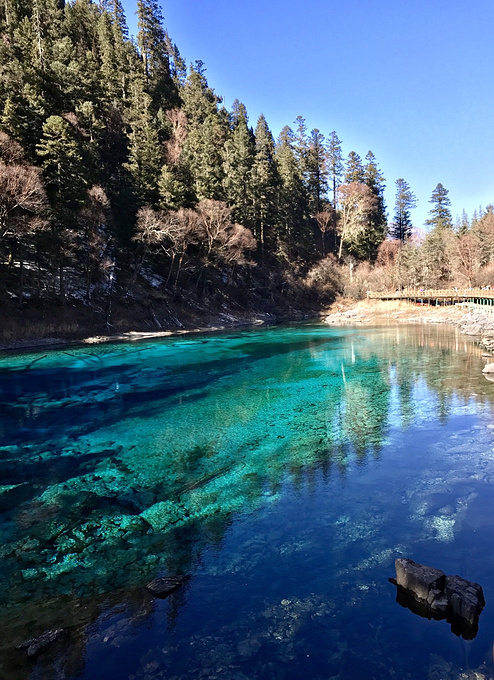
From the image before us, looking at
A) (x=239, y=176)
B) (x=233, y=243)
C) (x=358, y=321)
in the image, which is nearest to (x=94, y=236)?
(x=233, y=243)

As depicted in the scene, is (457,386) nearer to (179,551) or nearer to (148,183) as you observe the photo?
(179,551)

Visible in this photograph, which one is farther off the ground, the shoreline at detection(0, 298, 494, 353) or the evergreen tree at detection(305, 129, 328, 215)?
the evergreen tree at detection(305, 129, 328, 215)

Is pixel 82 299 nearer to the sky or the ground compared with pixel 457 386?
nearer to the sky

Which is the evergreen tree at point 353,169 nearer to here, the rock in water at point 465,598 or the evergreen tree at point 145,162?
the evergreen tree at point 145,162

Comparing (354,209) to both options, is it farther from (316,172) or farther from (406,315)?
(406,315)

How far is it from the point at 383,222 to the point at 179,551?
79947 mm

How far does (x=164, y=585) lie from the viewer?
556 cm

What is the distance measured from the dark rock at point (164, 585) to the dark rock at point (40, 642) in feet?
3.76

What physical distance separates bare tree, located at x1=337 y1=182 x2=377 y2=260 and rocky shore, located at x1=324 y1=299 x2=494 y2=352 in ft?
43.7

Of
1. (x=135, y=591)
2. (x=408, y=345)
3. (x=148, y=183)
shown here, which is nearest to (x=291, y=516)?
(x=135, y=591)

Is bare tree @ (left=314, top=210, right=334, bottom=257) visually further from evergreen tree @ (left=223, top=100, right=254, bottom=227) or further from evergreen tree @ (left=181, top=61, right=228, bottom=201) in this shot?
evergreen tree @ (left=181, top=61, right=228, bottom=201)

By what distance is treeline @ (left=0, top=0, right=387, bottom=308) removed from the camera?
3162cm

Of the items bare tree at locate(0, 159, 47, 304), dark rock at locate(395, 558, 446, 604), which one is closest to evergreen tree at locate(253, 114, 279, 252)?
bare tree at locate(0, 159, 47, 304)

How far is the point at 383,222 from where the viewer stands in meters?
77.7
